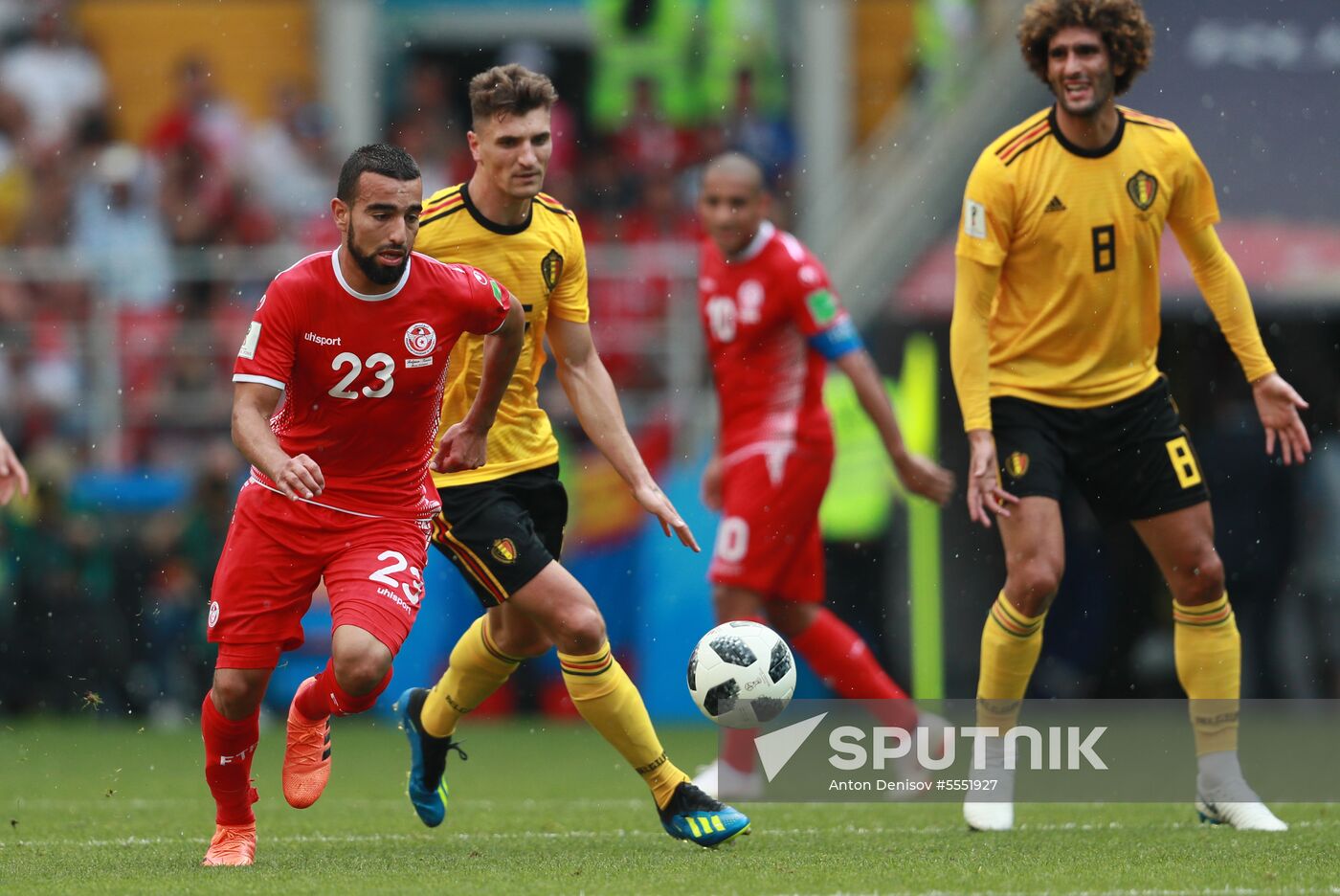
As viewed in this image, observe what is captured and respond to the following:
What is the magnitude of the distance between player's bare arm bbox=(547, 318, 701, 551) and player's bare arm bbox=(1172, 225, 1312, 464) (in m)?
2.16

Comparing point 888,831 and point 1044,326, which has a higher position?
point 1044,326

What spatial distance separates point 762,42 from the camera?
55.2 feet

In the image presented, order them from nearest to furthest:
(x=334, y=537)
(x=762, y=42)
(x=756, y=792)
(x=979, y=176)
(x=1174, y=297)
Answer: (x=334, y=537), (x=979, y=176), (x=756, y=792), (x=1174, y=297), (x=762, y=42)

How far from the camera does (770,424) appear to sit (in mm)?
9062

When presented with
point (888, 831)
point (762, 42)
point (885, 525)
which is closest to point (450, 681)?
point (888, 831)

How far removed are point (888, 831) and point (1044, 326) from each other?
1.91 m

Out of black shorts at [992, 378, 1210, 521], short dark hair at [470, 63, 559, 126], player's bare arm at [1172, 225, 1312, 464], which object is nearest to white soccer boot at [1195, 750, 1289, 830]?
black shorts at [992, 378, 1210, 521]

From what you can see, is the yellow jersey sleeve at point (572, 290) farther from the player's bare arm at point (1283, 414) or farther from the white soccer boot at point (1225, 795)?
the white soccer boot at point (1225, 795)

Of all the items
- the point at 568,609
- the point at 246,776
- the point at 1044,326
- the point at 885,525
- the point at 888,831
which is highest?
the point at 1044,326

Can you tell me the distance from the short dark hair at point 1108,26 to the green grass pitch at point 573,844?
2.74 m

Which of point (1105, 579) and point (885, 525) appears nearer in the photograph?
point (885, 525)

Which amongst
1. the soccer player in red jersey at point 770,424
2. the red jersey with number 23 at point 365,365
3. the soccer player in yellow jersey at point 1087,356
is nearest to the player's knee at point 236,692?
the red jersey with number 23 at point 365,365

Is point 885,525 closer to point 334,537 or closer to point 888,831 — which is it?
point 888,831

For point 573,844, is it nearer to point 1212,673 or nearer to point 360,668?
point 360,668
